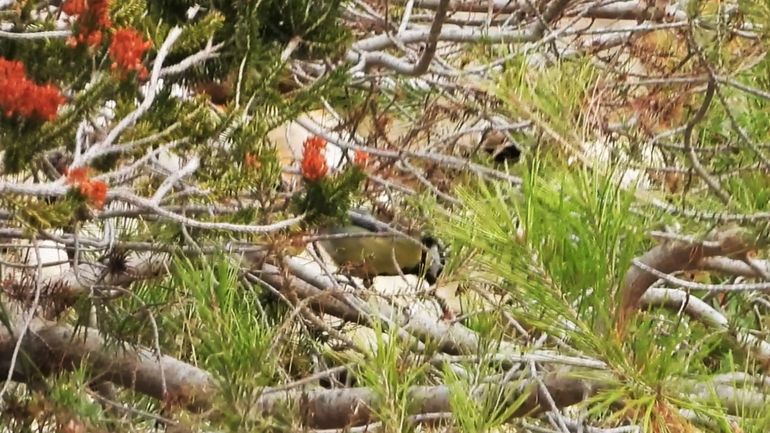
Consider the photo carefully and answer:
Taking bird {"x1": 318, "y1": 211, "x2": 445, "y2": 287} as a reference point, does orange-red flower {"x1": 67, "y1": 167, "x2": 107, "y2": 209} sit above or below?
above

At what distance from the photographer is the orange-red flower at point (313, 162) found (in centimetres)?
64

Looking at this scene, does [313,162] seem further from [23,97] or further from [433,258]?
[433,258]

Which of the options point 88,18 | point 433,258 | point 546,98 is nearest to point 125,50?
point 88,18

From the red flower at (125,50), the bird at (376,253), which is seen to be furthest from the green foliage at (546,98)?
the bird at (376,253)

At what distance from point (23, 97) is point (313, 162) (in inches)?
10.4

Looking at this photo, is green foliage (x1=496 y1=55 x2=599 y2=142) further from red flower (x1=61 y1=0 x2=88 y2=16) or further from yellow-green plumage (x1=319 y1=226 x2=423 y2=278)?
yellow-green plumage (x1=319 y1=226 x2=423 y2=278)

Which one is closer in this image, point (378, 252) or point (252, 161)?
point (252, 161)

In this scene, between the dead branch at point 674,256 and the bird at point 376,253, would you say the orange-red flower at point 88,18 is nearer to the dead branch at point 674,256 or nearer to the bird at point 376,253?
the dead branch at point 674,256

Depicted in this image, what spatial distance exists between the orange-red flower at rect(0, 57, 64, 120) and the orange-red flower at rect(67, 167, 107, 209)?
0.04m

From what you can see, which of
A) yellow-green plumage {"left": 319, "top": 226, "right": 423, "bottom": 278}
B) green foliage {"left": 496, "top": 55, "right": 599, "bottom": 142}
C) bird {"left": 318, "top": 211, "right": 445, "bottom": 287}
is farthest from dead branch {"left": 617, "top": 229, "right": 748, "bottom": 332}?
yellow-green plumage {"left": 319, "top": 226, "right": 423, "bottom": 278}

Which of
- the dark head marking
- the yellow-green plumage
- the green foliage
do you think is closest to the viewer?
the green foliage

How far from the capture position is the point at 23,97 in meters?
0.41

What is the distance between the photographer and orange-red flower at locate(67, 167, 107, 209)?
0.44 meters

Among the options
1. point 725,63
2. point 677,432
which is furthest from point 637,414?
point 725,63
